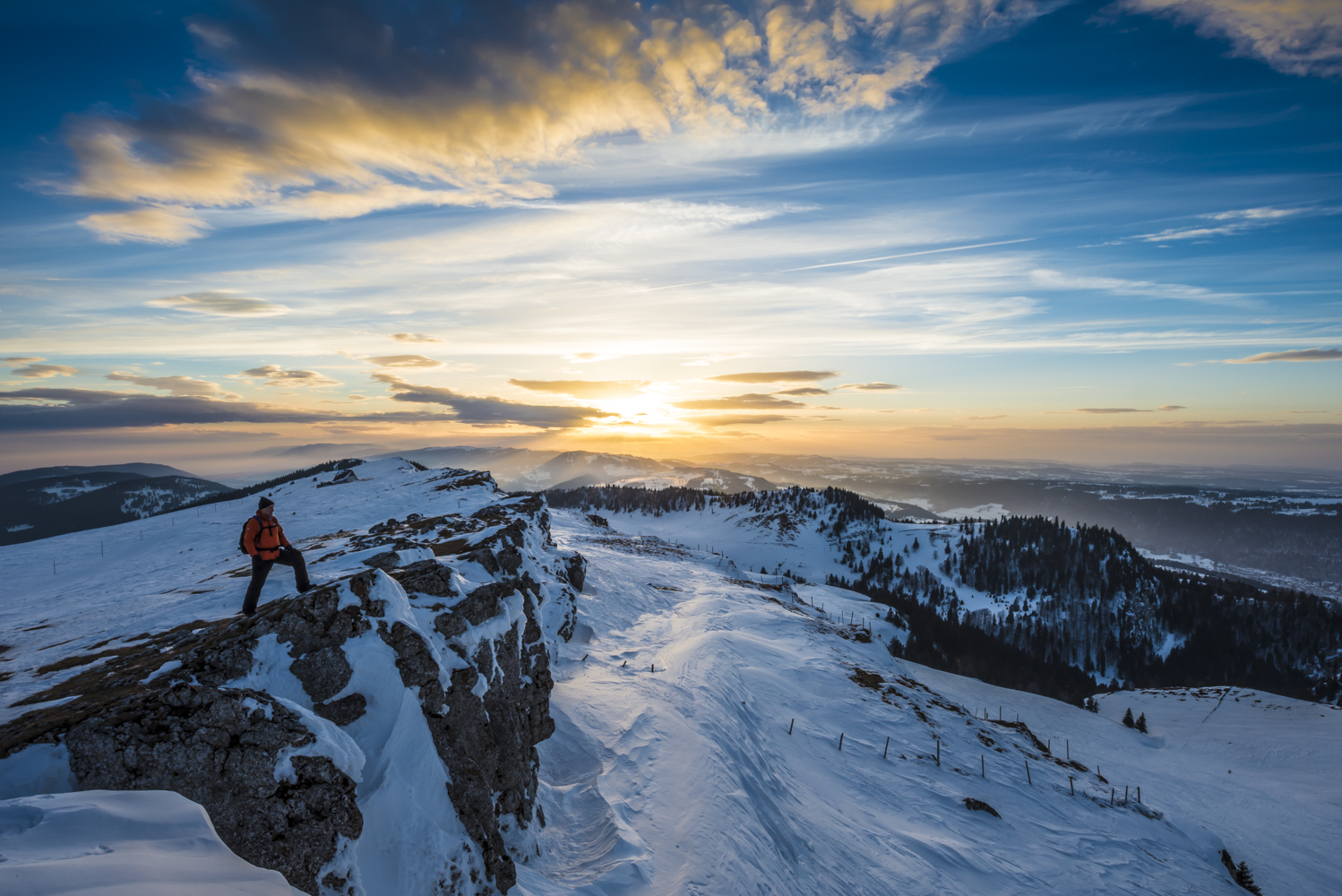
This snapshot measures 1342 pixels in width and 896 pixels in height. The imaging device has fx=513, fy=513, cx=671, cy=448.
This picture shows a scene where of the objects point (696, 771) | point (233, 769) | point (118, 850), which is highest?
point (118, 850)

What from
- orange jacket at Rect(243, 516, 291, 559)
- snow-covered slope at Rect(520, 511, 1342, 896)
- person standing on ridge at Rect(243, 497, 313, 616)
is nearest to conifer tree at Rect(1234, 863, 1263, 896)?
snow-covered slope at Rect(520, 511, 1342, 896)

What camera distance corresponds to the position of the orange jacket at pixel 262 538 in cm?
1327

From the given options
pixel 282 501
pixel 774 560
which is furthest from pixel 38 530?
pixel 774 560

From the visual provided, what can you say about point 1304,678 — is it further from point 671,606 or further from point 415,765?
point 415,765

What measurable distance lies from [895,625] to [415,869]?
3962 inches

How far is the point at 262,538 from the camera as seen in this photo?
1344cm

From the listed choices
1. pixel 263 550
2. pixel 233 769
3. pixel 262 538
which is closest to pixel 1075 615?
pixel 263 550

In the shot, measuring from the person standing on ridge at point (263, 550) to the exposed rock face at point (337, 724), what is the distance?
1816 millimetres

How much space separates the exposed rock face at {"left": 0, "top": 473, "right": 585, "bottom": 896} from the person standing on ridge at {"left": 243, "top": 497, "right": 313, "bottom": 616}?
1816 mm

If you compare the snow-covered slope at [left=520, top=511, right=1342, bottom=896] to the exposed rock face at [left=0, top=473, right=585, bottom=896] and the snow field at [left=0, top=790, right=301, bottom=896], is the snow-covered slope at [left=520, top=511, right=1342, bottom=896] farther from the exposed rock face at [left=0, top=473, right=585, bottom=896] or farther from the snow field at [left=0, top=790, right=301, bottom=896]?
the snow field at [left=0, top=790, right=301, bottom=896]

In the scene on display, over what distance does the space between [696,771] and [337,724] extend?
14.2m

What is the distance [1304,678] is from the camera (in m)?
119

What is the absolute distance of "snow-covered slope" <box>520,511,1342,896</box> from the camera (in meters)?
16.9

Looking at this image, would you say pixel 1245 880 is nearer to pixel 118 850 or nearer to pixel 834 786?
pixel 834 786
